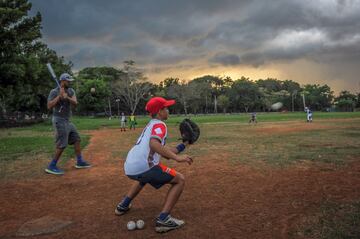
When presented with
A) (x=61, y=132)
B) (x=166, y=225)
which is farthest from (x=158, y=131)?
(x=61, y=132)

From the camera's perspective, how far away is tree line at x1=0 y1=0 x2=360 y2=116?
28.1 meters

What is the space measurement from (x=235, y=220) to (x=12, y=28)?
27912 millimetres

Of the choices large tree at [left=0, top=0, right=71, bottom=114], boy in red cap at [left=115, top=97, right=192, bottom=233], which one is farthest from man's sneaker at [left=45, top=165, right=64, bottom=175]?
large tree at [left=0, top=0, right=71, bottom=114]

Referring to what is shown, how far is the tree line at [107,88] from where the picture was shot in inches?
1107

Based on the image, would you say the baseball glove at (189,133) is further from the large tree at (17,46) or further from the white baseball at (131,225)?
the large tree at (17,46)

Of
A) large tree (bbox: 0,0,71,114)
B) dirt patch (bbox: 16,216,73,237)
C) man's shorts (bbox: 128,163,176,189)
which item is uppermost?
large tree (bbox: 0,0,71,114)

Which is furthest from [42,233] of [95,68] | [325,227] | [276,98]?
[276,98]

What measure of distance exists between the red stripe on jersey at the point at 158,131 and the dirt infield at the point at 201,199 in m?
1.18

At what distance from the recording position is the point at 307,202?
5.27 m

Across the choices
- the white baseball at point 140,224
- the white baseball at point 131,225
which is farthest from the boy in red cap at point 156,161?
the white baseball at point 131,225

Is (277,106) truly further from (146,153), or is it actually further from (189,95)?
(146,153)

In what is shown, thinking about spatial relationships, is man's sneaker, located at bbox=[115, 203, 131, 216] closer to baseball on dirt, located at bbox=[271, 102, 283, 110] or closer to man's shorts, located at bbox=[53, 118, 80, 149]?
man's shorts, located at bbox=[53, 118, 80, 149]

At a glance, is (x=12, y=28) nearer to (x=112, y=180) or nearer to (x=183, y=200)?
(x=112, y=180)

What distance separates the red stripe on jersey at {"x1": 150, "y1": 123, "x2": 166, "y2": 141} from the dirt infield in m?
1.18
